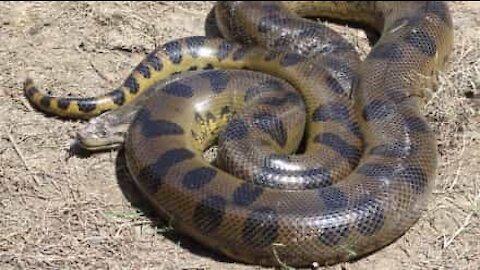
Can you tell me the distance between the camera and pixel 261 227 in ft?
22.1

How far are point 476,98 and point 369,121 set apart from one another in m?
1.35

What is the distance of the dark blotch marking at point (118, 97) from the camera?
872 centimetres

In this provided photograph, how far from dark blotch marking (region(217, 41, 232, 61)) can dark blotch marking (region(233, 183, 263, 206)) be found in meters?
2.39

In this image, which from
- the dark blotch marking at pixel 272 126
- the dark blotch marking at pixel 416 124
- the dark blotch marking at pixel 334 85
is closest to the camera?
the dark blotch marking at pixel 416 124

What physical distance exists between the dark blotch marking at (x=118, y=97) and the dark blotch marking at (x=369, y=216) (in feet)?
9.63

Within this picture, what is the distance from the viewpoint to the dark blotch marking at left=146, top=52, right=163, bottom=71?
29.8 ft

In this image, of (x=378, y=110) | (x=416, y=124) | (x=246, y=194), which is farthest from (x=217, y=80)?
(x=416, y=124)

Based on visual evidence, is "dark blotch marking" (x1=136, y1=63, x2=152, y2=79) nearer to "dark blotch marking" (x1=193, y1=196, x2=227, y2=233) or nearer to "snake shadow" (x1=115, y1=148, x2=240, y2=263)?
"snake shadow" (x1=115, y1=148, x2=240, y2=263)

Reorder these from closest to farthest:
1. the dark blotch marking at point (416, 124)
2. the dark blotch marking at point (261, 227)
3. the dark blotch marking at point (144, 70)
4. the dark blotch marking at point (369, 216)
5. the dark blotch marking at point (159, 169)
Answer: the dark blotch marking at point (261, 227) → the dark blotch marking at point (369, 216) → the dark blotch marking at point (159, 169) → the dark blotch marking at point (416, 124) → the dark blotch marking at point (144, 70)

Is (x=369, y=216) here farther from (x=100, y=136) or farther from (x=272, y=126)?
(x=100, y=136)

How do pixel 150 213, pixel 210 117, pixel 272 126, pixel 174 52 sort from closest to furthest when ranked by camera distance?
1. pixel 150 213
2. pixel 272 126
3. pixel 210 117
4. pixel 174 52

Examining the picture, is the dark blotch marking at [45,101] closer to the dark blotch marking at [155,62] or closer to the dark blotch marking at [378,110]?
the dark blotch marking at [155,62]

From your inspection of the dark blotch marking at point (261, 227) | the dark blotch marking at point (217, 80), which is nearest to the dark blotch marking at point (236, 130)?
the dark blotch marking at point (217, 80)

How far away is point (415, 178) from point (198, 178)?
1.81 meters
